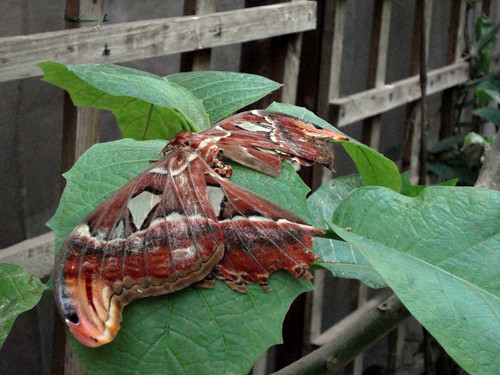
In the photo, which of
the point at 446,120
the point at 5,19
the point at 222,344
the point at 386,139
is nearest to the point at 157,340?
the point at 222,344

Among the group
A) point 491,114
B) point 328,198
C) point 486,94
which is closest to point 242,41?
point 328,198

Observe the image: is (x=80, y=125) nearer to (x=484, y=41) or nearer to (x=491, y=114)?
(x=491, y=114)

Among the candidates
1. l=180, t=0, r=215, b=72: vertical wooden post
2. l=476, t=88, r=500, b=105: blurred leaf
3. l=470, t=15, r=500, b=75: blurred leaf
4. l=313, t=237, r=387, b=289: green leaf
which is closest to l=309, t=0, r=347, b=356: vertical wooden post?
l=180, t=0, r=215, b=72: vertical wooden post

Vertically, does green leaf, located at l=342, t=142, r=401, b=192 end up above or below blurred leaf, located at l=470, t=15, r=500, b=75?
above

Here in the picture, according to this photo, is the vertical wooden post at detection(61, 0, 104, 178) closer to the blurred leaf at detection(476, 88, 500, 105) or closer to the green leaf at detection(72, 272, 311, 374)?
the green leaf at detection(72, 272, 311, 374)

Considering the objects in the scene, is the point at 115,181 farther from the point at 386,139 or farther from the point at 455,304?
the point at 386,139

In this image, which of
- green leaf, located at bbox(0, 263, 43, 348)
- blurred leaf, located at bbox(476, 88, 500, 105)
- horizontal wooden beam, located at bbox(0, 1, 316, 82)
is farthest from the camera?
blurred leaf, located at bbox(476, 88, 500, 105)

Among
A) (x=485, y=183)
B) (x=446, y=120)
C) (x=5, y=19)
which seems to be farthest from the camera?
(x=446, y=120)
